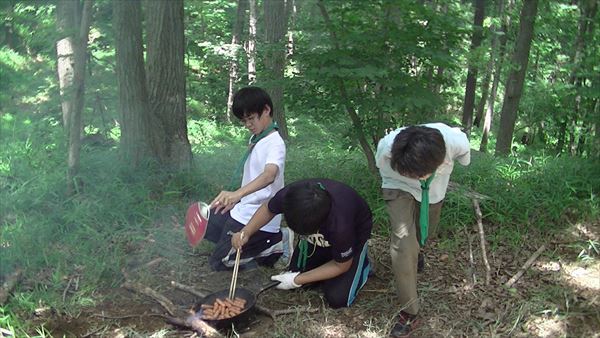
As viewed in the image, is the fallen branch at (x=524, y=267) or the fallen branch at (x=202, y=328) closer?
the fallen branch at (x=202, y=328)

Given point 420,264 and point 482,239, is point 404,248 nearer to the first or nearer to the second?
point 420,264

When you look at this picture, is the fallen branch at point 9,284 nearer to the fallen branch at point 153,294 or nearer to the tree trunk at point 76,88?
the fallen branch at point 153,294

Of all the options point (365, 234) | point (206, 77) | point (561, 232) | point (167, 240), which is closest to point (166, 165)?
point (167, 240)

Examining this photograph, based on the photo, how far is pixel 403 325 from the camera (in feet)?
9.38

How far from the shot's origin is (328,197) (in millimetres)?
2676

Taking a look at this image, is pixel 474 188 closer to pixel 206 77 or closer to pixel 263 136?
pixel 263 136

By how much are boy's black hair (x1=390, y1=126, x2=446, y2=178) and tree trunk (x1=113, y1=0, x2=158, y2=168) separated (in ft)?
10.0

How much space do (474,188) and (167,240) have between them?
9.33 feet

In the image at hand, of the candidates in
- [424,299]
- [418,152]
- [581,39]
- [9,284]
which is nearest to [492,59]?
[581,39]

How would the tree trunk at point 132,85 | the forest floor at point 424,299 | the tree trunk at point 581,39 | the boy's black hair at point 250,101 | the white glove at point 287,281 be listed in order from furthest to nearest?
the tree trunk at point 581,39
the tree trunk at point 132,85
the boy's black hair at point 250,101
the white glove at point 287,281
the forest floor at point 424,299

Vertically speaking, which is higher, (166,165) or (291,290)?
(166,165)

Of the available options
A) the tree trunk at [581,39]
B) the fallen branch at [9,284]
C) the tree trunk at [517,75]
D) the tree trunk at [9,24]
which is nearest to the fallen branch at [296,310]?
the fallen branch at [9,284]

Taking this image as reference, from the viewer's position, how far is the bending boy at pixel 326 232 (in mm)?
2580

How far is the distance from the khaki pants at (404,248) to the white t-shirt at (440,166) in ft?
0.19
